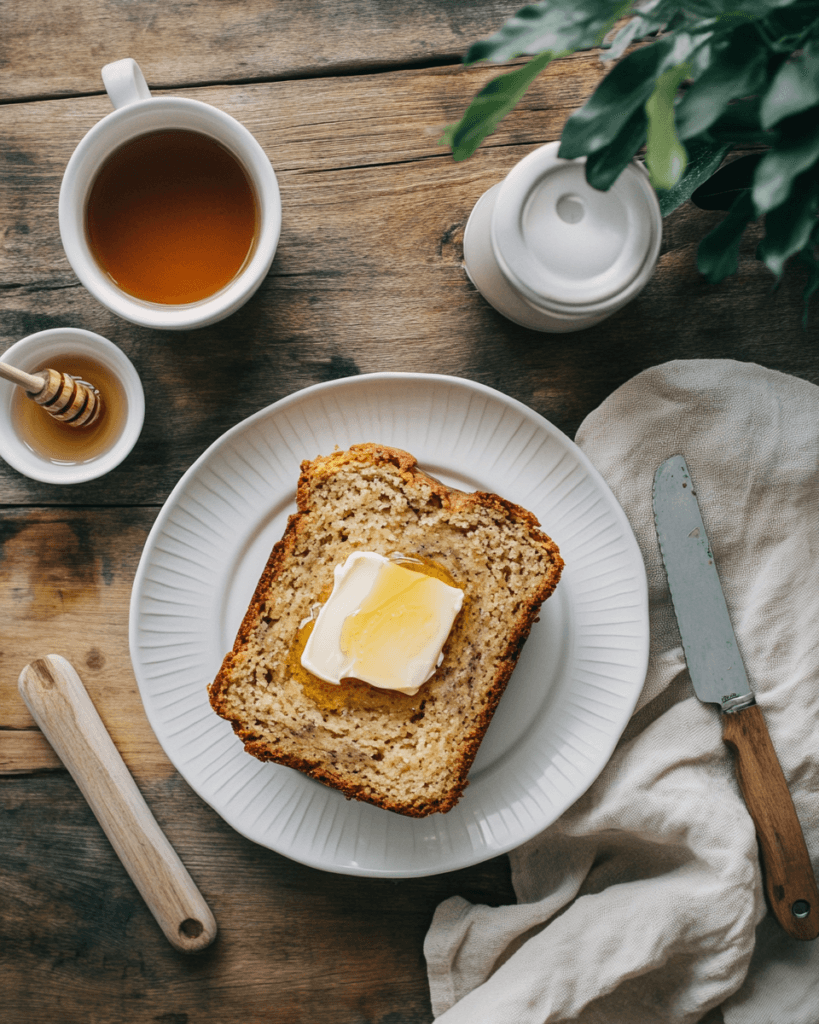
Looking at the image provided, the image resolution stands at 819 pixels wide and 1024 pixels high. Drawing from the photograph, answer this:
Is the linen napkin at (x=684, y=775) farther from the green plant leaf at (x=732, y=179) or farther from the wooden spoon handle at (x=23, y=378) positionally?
the wooden spoon handle at (x=23, y=378)

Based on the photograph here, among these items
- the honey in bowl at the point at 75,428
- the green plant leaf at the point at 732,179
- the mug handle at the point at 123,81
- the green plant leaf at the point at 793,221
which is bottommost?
the honey in bowl at the point at 75,428

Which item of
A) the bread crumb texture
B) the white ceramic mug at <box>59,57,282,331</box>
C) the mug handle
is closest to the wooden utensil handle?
the bread crumb texture

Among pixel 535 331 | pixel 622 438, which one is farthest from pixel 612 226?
pixel 622 438

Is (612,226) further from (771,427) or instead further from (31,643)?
(31,643)

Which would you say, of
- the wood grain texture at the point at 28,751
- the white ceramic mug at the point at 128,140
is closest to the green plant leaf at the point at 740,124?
the white ceramic mug at the point at 128,140

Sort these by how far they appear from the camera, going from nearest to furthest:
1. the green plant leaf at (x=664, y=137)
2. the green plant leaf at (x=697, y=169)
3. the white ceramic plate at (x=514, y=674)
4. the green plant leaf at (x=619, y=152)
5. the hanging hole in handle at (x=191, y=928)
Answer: the green plant leaf at (x=664, y=137)
the green plant leaf at (x=619, y=152)
the green plant leaf at (x=697, y=169)
the white ceramic plate at (x=514, y=674)
the hanging hole in handle at (x=191, y=928)

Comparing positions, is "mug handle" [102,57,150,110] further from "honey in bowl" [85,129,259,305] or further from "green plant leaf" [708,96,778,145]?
"green plant leaf" [708,96,778,145]

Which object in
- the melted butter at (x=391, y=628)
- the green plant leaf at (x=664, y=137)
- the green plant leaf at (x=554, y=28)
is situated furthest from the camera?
the melted butter at (x=391, y=628)
